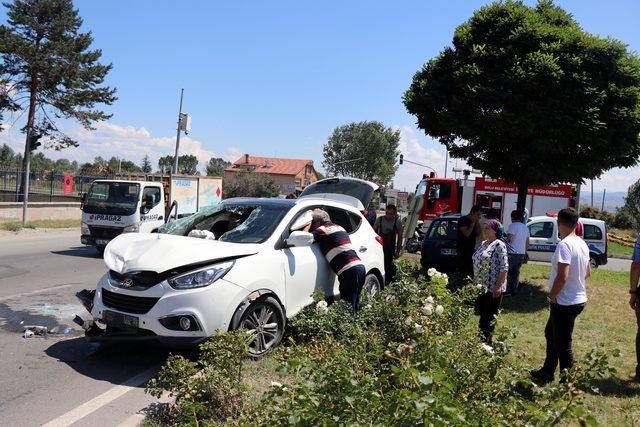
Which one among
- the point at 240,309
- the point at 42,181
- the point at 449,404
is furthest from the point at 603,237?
the point at 42,181

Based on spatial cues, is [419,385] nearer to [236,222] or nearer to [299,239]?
[299,239]

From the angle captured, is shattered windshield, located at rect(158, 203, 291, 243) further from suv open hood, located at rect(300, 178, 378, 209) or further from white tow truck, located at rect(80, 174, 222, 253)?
white tow truck, located at rect(80, 174, 222, 253)

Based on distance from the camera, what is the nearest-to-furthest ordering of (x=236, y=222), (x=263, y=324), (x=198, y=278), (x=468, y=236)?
(x=198, y=278), (x=263, y=324), (x=236, y=222), (x=468, y=236)

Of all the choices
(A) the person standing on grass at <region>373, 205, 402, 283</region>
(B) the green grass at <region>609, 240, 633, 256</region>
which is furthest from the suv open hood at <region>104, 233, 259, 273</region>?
(B) the green grass at <region>609, 240, 633, 256</region>

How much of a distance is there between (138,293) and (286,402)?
2.91 m

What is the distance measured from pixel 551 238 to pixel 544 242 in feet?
0.90

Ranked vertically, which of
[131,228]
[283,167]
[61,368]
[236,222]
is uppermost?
[283,167]

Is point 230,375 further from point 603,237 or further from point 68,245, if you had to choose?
point 603,237

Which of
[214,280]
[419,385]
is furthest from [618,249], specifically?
[419,385]

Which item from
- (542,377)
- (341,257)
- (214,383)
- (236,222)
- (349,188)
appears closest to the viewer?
(214,383)

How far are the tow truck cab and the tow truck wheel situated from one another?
8959 mm

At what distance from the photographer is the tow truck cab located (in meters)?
13.5

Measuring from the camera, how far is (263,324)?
216 inches

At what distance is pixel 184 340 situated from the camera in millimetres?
4945
